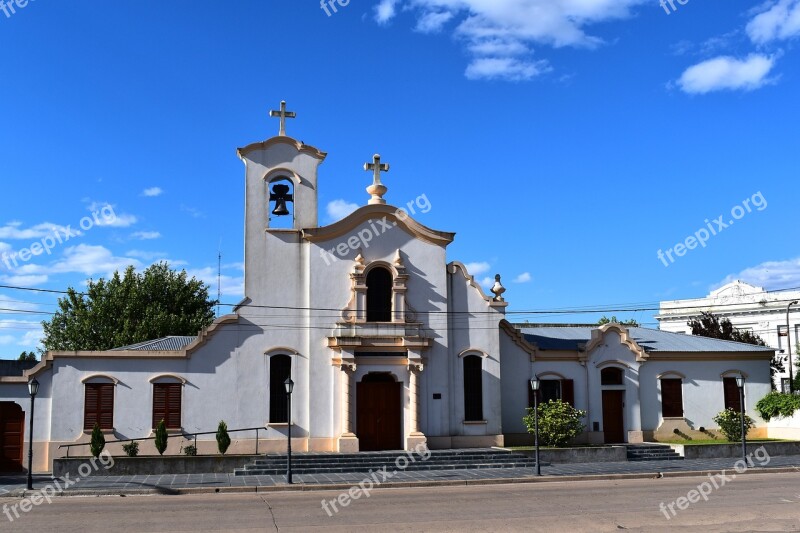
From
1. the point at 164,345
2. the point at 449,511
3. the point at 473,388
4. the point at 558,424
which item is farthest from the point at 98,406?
the point at 558,424

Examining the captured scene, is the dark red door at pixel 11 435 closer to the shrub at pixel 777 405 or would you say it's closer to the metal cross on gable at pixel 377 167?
the metal cross on gable at pixel 377 167

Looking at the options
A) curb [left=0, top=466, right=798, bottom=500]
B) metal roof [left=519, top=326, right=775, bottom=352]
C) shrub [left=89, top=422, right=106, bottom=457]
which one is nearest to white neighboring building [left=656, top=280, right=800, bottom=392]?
metal roof [left=519, top=326, right=775, bottom=352]

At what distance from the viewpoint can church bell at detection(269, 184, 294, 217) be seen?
1160 inches

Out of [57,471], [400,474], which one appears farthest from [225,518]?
[57,471]

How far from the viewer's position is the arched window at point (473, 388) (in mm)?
30188

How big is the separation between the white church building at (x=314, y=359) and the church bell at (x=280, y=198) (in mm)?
41

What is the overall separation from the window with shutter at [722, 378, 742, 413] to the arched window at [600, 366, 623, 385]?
4.74 meters

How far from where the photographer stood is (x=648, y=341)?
3569 cm

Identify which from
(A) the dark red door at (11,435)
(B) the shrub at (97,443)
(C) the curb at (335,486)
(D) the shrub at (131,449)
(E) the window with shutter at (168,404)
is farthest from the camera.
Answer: (E) the window with shutter at (168,404)

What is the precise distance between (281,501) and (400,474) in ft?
19.6

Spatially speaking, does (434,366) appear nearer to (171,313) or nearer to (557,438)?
(557,438)

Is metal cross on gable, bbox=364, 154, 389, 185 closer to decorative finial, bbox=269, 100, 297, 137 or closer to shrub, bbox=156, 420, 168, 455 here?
decorative finial, bbox=269, 100, 297, 137

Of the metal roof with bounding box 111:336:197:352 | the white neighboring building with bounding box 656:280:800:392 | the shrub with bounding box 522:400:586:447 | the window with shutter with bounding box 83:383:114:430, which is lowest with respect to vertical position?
the shrub with bounding box 522:400:586:447

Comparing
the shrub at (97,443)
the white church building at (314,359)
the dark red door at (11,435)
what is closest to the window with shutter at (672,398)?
the white church building at (314,359)
